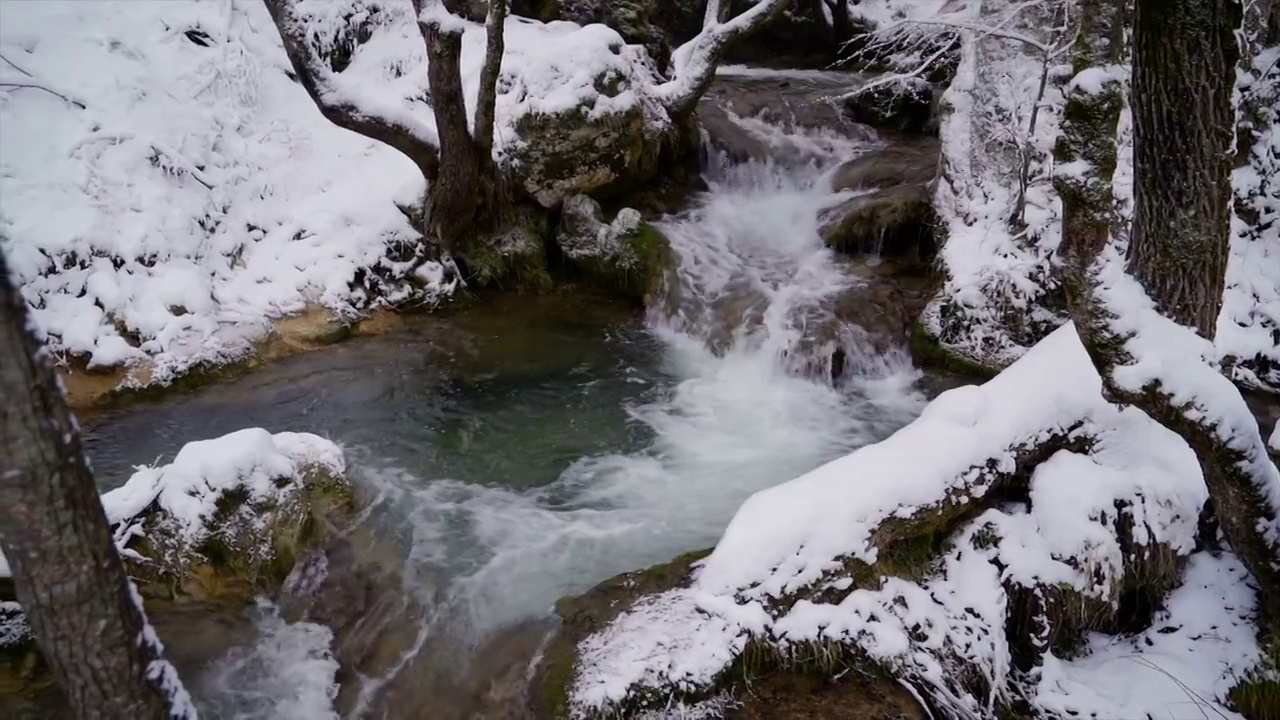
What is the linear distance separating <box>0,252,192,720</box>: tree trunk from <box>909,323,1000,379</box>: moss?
20.4 ft

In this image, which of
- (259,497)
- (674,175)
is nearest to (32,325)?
A: (259,497)

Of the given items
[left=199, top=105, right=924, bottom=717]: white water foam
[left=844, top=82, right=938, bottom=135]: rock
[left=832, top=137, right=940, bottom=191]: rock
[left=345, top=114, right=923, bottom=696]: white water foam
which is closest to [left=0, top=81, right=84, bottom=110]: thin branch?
[left=199, top=105, right=924, bottom=717]: white water foam

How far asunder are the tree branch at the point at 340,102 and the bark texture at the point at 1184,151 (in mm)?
5863

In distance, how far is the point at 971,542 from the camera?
3977 millimetres

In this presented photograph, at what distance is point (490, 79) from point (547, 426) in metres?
3.14

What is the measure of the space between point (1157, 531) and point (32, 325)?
4589 millimetres

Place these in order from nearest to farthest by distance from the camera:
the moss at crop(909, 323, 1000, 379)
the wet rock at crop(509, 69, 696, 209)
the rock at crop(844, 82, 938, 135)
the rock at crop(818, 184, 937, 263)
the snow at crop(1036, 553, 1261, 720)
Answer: the snow at crop(1036, 553, 1261, 720)
the moss at crop(909, 323, 1000, 379)
the rock at crop(818, 184, 937, 263)
the wet rock at crop(509, 69, 696, 209)
the rock at crop(844, 82, 938, 135)

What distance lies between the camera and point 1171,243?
10.7 feet

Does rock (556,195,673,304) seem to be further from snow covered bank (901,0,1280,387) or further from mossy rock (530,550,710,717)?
mossy rock (530,550,710,717)

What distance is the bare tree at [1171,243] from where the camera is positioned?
9.83 ft

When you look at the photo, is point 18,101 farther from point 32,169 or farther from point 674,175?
point 674,175

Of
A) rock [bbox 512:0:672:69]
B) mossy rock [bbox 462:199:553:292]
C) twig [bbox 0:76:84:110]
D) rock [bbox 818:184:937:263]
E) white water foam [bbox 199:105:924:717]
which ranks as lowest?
white water foam [bbox 199:105:924:717]

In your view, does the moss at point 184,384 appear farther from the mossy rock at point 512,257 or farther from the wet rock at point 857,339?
the wet rock at point 857,339

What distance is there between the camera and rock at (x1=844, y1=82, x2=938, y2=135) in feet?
36.5
